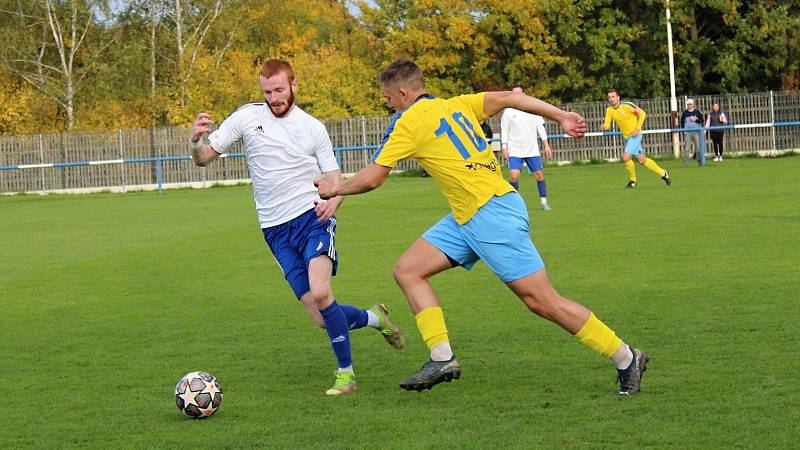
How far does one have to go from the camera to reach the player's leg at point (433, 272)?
7.27 metres

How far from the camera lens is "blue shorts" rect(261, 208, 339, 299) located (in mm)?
7863

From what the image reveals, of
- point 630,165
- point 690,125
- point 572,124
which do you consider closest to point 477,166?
point 572,124

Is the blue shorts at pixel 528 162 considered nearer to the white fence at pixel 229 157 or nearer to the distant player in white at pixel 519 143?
the distant player in white at pixel 519 143

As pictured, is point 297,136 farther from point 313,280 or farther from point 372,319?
point 372,319

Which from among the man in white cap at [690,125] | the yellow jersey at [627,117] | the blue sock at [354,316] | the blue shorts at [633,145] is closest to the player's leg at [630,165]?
the blue shorts at [633,145]

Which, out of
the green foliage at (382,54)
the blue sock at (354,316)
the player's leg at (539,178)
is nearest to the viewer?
the blue sock at (354,316)

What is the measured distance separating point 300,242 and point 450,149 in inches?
51.7

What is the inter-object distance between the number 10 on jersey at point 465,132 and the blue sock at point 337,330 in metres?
1.37

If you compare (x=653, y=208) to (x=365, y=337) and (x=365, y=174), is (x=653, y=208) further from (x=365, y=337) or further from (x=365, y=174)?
(x=365, y=174)

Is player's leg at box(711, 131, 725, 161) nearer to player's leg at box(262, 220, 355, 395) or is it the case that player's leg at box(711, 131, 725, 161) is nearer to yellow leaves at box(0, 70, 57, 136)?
yellow leaves at box(0, 70, 57, 136)

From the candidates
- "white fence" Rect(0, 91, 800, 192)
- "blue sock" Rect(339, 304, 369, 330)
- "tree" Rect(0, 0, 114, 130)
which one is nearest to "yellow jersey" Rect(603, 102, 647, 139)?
"white fence" Rect(0, 91, 800, 192)

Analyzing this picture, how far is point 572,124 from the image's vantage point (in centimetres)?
686

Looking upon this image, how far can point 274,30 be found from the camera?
Answer: 6100 centimetres

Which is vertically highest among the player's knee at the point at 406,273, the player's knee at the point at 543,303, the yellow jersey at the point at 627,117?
the yellow jersey at the point at 627,117
